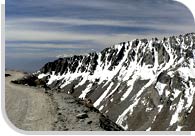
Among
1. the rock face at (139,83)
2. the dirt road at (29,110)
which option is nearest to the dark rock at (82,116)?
the dirt road at (29,110)

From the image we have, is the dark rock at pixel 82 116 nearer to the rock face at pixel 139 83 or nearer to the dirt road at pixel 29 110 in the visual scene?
the dirt road at pixel 29 110

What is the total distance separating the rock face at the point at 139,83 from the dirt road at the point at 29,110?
51943 mm

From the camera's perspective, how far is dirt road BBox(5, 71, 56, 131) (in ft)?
24.0

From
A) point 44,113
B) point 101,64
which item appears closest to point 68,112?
point 44,113

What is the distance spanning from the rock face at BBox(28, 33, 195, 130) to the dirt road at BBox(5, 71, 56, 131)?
51943 millimetres

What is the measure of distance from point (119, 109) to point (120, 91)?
10.0 meters

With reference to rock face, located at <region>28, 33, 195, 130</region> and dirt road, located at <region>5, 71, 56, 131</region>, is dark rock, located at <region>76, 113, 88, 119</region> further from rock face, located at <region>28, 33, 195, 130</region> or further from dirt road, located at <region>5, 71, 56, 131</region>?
rock face, located at <region>28, 33, 195, 130</region>

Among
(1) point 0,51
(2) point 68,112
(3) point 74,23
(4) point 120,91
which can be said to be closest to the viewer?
(1) point 0,51

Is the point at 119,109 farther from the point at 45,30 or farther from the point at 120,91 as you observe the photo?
the point at 45,30

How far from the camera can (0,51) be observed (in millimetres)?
7383

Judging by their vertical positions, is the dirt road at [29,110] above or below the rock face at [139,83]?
above

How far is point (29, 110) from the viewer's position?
772cm

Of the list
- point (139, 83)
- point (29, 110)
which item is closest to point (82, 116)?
point (29, 110)

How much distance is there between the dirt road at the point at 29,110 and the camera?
7312mm
